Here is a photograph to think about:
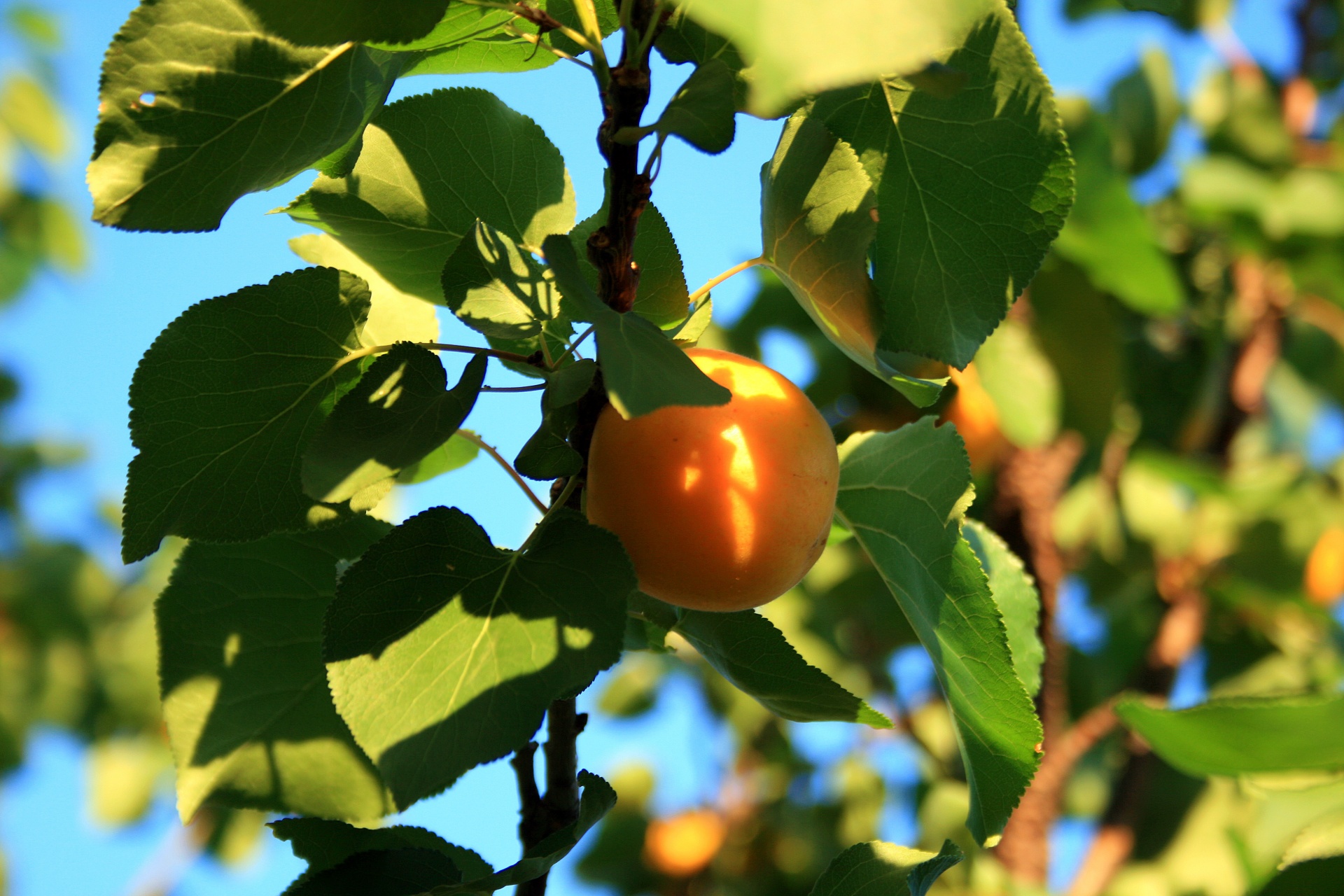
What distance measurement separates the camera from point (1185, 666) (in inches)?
68.6

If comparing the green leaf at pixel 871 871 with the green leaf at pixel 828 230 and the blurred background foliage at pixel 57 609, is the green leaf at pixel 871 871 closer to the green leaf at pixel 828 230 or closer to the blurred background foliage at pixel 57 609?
the green leaf at pixel 828 230

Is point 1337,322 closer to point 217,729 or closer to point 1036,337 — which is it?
point 1036,337

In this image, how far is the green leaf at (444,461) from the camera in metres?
0.63

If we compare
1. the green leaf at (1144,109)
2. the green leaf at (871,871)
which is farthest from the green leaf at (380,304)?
the green leaf at (1144,109)

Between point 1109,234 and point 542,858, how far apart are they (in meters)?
1.21

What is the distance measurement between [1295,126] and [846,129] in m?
1.77

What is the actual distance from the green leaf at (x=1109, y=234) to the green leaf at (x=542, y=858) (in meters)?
1.12

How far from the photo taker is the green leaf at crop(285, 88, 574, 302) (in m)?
0.50

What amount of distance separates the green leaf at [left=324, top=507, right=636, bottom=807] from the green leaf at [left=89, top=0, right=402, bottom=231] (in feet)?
0.50

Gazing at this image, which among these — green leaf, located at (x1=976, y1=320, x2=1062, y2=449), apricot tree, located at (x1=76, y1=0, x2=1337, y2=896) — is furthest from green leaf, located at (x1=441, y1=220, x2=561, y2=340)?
green leaf, located at (x1=976, y1=320, x2=1062, y2=449)

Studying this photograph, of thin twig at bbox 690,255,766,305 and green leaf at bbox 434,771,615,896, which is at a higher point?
thin twig at bbox 690,255,766,305

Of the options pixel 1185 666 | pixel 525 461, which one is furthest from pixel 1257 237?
pixel 525 461

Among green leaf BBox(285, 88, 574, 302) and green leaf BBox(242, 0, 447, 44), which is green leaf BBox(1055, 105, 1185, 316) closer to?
green leaf BBox(285, 88, 574, 302)

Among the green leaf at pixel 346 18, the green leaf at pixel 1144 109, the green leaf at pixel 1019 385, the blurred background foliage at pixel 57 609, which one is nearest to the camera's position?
the green leaf at pixel 346 18
